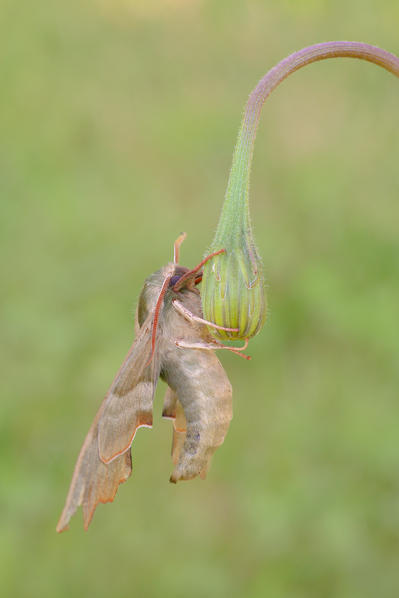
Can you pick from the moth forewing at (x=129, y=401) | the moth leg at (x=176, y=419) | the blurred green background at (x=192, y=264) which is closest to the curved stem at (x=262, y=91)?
the moth forewing at (x=129, y=401)

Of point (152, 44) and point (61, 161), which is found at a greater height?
point (152, 44)

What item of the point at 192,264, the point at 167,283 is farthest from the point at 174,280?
the point at 192,264

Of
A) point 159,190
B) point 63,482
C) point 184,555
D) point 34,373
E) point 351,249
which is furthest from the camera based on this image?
point 159,190

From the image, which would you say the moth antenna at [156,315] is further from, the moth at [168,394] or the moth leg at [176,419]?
the moth leg at [176,419]

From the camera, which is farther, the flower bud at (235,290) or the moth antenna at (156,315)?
the moth antenna at (156,315)

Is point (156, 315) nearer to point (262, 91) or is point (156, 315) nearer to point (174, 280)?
point (174, 280)

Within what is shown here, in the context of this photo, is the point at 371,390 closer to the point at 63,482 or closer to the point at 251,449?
the point at 251,449

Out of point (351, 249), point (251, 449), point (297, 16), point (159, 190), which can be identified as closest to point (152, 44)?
point (297, 16)
